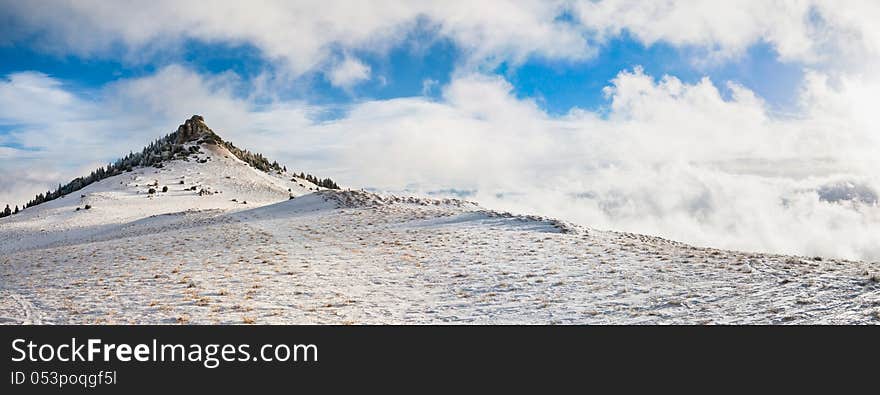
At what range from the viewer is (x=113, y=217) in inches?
1790

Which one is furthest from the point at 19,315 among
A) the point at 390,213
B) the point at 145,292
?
the point at 390,213

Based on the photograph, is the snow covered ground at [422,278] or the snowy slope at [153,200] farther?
the snowy slope at [153,200]

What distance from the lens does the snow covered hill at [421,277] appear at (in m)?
12.9

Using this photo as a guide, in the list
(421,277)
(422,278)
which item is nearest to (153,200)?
(421,277)

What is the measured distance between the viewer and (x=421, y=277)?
17.7 metres

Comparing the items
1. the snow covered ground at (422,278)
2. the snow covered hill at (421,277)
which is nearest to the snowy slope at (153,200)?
the snow covered hill at (421,277)

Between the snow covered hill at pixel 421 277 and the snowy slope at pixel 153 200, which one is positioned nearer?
the snow covered hill at pixel 421 277

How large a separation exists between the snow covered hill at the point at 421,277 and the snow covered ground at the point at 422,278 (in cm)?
5

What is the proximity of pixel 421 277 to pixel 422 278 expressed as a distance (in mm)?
145

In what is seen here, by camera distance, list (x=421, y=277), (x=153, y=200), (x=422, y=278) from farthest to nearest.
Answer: (x=153, y=200) → (x=421, y=277) → (x=422, y=278)

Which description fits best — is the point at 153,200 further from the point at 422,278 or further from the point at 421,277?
the point at 422,278

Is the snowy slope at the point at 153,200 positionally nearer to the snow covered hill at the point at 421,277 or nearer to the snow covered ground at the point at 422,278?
the snow covered hill at the point at 421,277

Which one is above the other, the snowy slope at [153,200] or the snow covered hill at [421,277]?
the snowy slope at [153,200]
